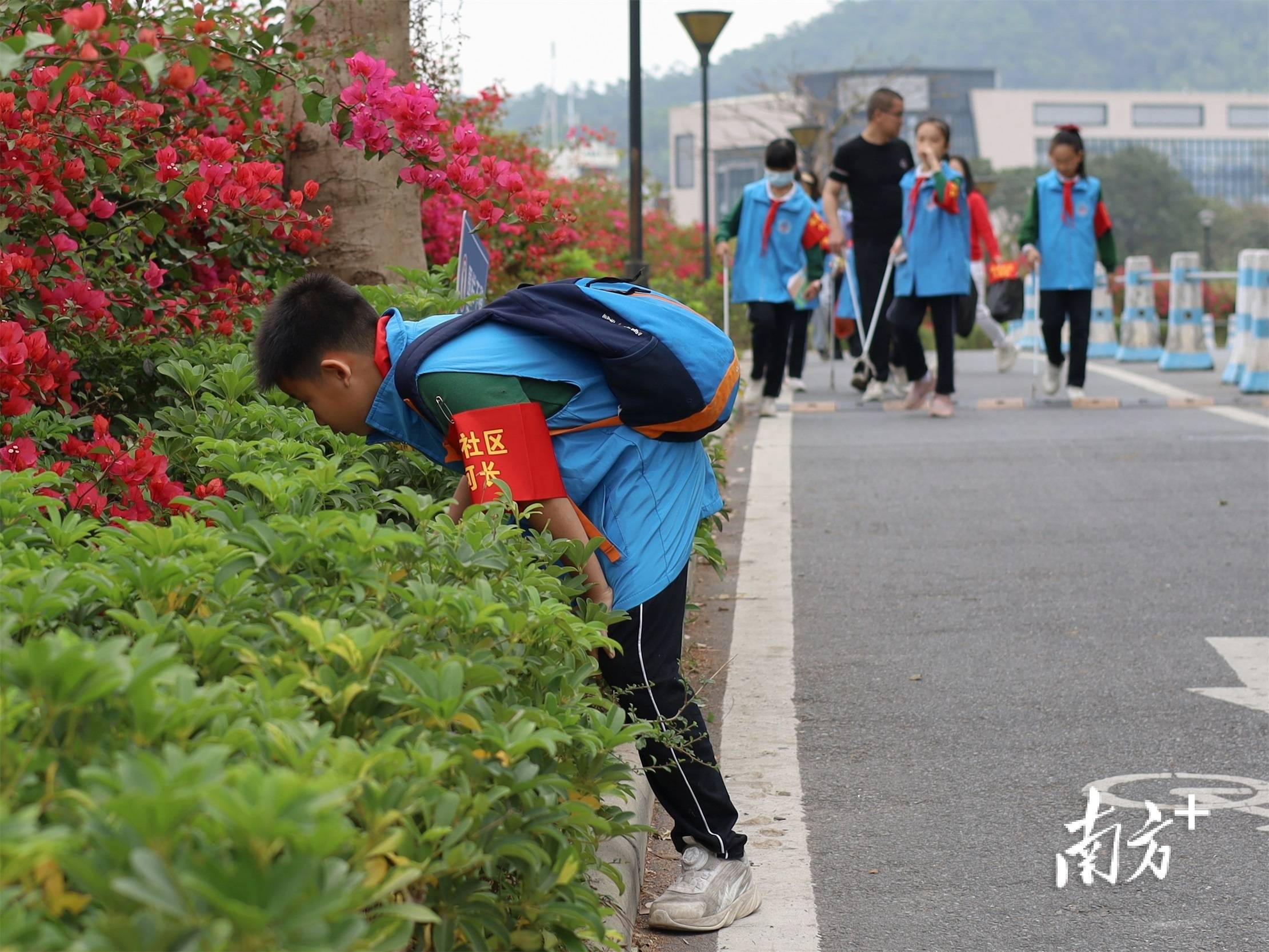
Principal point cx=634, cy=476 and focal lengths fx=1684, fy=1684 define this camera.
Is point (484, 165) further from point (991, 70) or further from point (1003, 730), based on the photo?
point (991, 70)

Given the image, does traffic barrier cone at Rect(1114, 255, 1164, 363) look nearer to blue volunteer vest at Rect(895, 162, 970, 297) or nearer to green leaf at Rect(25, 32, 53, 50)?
blue volunteer vest at Rect(895, 162, 970, 297)

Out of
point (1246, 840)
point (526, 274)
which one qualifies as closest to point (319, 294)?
point (1246, 840)

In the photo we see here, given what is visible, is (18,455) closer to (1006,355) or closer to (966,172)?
(966,172)

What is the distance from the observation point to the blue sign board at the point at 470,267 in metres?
5.07

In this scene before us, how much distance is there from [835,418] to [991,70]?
137 meters

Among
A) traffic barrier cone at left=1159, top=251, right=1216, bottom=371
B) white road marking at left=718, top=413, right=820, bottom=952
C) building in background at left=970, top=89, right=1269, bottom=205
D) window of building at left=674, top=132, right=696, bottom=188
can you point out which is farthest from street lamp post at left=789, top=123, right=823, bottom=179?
building in background at left=970, top=89, right=1269, bottom=205

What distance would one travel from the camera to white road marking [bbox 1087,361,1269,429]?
39.2 feet

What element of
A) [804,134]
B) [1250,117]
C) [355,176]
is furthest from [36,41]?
[1250,117]

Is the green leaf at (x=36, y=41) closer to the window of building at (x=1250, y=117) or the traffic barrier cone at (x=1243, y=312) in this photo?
the traffic barrier cone at (x=1243, y=312)

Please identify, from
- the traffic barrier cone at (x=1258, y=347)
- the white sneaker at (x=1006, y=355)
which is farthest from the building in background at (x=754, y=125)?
the traffic barrier cone at (x=1258, y=347)

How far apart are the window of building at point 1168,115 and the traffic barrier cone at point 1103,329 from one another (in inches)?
4851

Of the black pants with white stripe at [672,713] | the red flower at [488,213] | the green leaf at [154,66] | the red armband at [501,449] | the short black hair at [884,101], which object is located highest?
the short black hair at [884,101]

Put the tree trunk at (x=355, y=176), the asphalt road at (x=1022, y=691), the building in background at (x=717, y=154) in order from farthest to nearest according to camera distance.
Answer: the building in background at (x=717, y=154) → the tree trunk at (x=355, y=176) → the asphalt road at (x=1022, y=691)

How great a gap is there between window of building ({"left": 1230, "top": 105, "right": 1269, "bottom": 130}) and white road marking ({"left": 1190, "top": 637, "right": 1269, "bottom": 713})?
150213 mm
